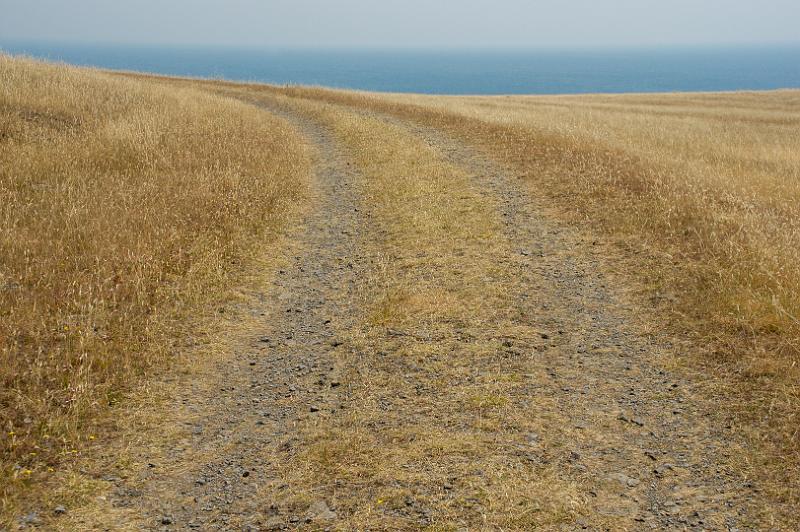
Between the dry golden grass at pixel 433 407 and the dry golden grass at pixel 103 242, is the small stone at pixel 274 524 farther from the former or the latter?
the dry golden grass at pixel 103 242

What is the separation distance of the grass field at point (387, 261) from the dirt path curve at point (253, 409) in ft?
1.34

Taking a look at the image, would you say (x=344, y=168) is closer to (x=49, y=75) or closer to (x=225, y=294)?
(x=225, y=294)

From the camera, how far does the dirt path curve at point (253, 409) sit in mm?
4395

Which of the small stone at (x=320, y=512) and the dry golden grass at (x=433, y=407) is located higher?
the dry golden grass at (x=433, y=407)

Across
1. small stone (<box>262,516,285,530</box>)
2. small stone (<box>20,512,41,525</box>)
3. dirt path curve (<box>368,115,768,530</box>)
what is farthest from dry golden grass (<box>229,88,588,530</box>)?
small stone (<box>20,512,41,525</box>)

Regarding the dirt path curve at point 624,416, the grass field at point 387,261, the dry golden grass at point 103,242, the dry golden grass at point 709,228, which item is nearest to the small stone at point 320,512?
the grass field at point 387,261

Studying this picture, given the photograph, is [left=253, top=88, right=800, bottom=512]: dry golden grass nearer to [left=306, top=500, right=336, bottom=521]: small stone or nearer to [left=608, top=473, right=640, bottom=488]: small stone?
[left=608, top=473, right=640, bottom=488]: small stone

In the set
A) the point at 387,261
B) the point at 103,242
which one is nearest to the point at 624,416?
the point at 387,261

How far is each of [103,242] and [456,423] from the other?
6.36m

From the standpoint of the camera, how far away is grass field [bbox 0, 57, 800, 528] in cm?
512

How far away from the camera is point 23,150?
13242 mm

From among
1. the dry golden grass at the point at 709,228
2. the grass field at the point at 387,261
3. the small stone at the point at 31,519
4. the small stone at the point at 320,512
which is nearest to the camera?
the small stone at the point at 31,519

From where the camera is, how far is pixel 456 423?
17.3 ft

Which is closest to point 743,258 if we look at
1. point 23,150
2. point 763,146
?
point 23,150
